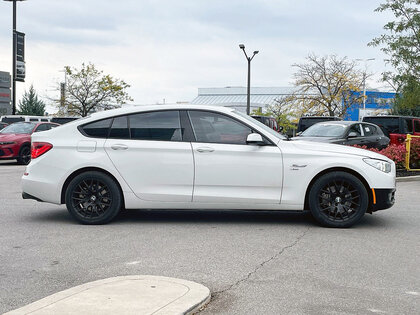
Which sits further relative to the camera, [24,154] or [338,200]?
[24,154]

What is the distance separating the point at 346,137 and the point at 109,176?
30.0 feet

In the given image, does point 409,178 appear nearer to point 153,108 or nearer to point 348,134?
point 348,134

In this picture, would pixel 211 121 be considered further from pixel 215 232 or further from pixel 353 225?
pixel 353 225

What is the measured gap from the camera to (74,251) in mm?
5930

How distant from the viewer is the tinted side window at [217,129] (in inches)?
290

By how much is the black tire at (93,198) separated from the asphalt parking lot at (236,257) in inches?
6.5

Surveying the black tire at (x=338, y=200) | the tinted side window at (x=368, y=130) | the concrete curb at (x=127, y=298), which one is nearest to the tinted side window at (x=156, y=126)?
the black tire at (x=338, y=200)

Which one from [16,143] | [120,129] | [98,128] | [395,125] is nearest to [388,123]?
[395,125]

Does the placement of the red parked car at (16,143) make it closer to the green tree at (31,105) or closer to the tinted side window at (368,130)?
the tinted side window at (368,130)

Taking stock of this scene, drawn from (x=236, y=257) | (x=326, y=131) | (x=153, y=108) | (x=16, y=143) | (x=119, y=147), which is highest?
(x=153, y=108)

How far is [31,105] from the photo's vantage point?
61906 mm

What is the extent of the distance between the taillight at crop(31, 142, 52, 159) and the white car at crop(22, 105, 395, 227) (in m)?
0.02

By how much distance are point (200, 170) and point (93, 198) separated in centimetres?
150

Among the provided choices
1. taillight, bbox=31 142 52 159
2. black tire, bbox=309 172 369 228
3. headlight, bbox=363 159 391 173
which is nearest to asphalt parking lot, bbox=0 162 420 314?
black tire, bbox=309 172 369 228
